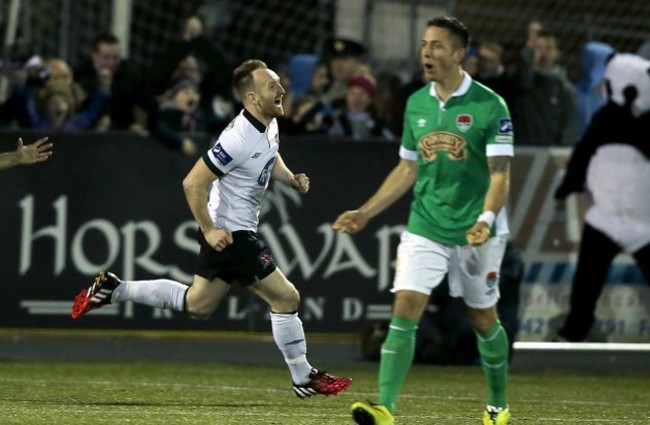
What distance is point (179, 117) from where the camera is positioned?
1516 cm

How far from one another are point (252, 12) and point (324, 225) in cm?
384

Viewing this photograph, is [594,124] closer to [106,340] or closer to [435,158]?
[106,340]

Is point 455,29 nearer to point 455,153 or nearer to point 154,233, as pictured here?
point 455,153

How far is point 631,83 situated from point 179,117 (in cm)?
376

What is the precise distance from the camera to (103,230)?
14.7m

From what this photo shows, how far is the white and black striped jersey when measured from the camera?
33.0 ft

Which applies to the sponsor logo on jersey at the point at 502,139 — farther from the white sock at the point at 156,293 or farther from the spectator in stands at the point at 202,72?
the spectator in stands at the point at 202,72

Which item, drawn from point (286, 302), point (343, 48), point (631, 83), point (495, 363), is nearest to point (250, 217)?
point (286, 302)

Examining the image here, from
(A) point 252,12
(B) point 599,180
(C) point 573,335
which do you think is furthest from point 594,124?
(A) point 252,12

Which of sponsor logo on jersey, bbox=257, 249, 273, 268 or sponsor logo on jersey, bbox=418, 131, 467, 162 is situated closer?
sponsor logo on jersey, bbox=418, 131, 467, 162

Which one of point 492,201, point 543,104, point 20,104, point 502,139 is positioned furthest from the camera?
point 543,104

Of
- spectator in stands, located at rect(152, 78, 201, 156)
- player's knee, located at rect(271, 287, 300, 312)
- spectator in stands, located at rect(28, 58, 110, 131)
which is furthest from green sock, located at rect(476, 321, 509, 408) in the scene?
spectator in stands, located at rect(28, 58, 110, 131)

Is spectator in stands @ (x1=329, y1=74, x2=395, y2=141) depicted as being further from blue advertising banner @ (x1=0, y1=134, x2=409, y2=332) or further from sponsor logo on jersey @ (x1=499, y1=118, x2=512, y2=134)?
sponsor logo on jersey @ (x1=499, y1=118, x2=512, y2=134)

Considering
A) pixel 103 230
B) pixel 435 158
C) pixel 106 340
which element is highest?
pixel 435 158
